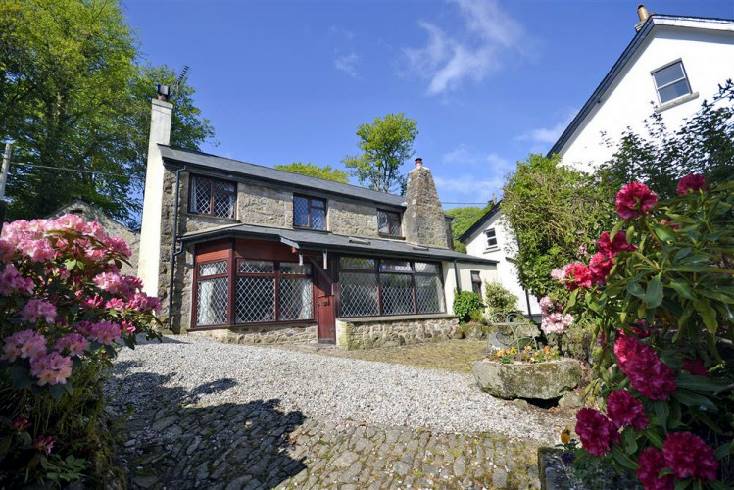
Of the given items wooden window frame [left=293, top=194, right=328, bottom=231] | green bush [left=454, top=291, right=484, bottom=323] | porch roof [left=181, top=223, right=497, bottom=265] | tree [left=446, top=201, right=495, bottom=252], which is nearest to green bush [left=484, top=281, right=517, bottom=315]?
green bush [left=454, top=291, right=484, bottom=323]

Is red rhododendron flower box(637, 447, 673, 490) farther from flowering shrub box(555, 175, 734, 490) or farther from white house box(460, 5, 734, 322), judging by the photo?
white house box(460, 5, 734, 322)

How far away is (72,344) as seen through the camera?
183 cm

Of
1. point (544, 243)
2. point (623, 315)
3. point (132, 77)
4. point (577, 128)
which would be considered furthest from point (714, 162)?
→ point (132, 77)

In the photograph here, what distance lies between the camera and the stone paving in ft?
9.62

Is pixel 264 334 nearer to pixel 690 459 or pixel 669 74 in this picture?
pixel 690 459

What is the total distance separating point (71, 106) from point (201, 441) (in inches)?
Answer: 889

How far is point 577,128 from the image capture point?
13633mm

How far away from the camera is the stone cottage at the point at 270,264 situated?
10219 millimetres

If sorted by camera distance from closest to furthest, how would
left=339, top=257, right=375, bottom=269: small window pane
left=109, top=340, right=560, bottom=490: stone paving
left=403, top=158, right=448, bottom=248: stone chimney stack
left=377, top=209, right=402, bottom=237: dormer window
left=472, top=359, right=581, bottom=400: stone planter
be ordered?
1. left=109, top=340, right=560, bottom=490: stone paving
2. left=472, top=359, right=581, bottom=400: stone planter
3. left=339, top=257, right=375, bottom=269: small window pane
4. left=377, top=209, right=402, bottom=237: dormer window
5. left=403, top=158, right=448, bottom=248: stone chimney stack

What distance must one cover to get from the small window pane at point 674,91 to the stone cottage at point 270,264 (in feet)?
30.1

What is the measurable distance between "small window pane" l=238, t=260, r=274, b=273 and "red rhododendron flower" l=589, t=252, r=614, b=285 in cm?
969

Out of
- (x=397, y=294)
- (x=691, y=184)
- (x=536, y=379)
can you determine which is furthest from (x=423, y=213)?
(x=691, y=184)

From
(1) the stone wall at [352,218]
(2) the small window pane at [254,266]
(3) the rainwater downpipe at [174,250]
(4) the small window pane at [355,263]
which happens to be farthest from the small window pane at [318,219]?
(3) the rainwater downpipe at [174,250]

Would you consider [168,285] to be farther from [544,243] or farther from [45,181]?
[45,181]
